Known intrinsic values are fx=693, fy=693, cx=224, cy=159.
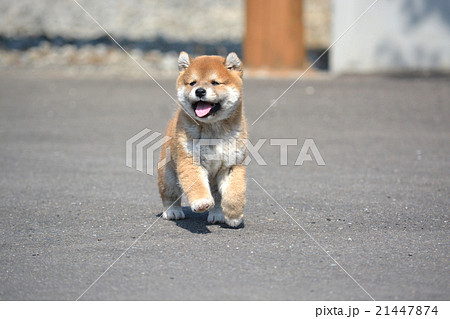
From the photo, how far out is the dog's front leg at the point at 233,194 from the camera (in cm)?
613

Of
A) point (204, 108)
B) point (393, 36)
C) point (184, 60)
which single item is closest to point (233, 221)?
point (204, 108)

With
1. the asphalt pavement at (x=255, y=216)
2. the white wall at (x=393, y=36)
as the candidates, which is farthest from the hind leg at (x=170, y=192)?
the white wall at (x=393, y=36)

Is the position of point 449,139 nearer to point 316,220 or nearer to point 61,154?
point 316,220

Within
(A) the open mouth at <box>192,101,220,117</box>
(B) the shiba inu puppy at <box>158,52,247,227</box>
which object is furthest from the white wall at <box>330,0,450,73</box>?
(A) the open mouth at <box>192,101,220,117</box>

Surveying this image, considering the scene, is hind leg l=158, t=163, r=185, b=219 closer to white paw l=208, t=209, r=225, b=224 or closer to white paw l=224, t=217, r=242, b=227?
white paw l=208, t=209, r=225, b=224

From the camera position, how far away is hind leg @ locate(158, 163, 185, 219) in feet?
21.7

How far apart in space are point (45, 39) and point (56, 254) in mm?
15759

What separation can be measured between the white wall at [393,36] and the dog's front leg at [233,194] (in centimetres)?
1109

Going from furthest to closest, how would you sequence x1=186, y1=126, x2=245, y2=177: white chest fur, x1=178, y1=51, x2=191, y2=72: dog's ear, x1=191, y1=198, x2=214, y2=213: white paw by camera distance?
1. x1=178, y1=51, x2=191, y2=72: dog's ear
2. x1=186, y1=126, x2=245, y2=177: white chest fur
3. x1=191, y1=198, x2=214, y2=213: white paw

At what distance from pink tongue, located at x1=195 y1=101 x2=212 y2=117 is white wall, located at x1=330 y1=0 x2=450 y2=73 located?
11.1 meters

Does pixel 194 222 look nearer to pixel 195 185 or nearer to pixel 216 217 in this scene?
pixel 216 217

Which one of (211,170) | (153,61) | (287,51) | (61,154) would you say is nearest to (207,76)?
(211,170)

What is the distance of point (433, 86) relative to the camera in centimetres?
1505

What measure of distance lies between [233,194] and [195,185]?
351mm
